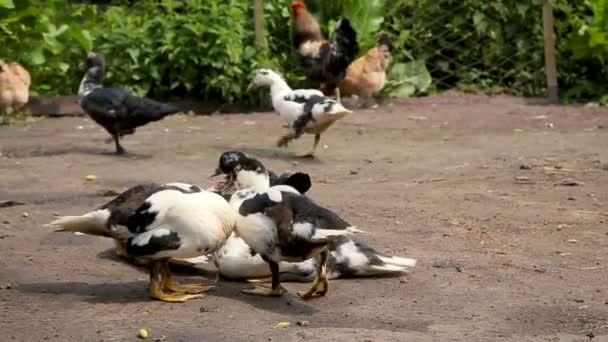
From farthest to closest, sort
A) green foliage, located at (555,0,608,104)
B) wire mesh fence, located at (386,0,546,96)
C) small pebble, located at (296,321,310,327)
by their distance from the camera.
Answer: wire mesh fence, located at (386,0,546,96), green foliage, located at (555,0,608,104), small pebble, located at (296,321,310,327)

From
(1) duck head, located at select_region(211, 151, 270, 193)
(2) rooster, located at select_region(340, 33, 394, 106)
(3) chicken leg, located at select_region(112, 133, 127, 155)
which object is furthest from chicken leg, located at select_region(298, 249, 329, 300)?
(2) rooster, located at select_region(340, 33, 394, 106)

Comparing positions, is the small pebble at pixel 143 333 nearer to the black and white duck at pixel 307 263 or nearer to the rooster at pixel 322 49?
the black and white duck at pixel 307 263

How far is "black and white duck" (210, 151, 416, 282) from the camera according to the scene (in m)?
5.41

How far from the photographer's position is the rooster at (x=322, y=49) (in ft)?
39.8

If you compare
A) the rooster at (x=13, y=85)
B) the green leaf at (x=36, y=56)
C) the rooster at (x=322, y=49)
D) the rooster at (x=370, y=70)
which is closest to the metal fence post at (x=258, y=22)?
the rooster at (x=322, y=49)

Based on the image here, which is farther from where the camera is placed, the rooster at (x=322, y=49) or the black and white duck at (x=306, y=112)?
the rooster at (x=322, y=49)

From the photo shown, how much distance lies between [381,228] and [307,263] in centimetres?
113

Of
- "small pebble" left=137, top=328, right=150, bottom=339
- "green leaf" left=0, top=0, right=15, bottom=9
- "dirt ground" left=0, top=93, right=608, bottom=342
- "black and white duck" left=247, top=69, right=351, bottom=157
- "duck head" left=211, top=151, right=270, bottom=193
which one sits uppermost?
"green leaf" left=0, top=0, right=15, bottom=9

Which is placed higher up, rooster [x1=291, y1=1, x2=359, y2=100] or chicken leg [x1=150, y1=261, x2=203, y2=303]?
rooster [x1=291, y1=1, x2=359, y2=100]

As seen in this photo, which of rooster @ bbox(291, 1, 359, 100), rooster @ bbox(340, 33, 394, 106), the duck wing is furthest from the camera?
rooster @ bbox(340, 33, 394, 106)

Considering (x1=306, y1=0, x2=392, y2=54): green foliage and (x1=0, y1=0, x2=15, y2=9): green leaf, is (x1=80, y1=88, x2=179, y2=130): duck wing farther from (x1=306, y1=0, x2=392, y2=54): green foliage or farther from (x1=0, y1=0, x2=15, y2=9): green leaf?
(x1=306, y1=0, x2=392, y2=54): green foliage

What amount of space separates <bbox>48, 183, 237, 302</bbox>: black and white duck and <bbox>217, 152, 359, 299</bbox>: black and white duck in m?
0.10

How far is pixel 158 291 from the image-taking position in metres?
4.98

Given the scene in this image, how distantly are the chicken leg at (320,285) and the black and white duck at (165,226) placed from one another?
1.42ft
